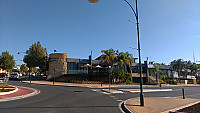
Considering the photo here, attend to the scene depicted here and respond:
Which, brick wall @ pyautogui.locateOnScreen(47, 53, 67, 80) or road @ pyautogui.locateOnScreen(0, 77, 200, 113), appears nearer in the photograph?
road @ pyautogui.locateOnScreen(0, 77, 200, 113)

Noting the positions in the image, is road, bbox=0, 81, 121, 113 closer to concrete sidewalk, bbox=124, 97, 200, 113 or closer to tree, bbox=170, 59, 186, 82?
concrete sidewalk, bbox=124, 97, 200, 113

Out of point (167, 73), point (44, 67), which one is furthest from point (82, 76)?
point (167, 73)

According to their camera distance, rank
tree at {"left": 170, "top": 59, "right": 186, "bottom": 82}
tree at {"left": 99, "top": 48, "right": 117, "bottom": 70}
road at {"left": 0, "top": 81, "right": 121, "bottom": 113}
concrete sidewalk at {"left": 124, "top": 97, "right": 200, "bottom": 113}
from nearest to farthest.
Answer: road at {"left": 0, "top": 81, "right": 121, "bottom": 113} < concrete sidewalk at {"left": 124, "top": 97, "right": 200, "bottom": 113} < tree at {"left": 99, "top": 48, "right": 117, "bottom": 70} < tree at {"left": 170, "top": 59, "right": 186, "bottom": 82}

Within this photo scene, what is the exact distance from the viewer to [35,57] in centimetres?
3594

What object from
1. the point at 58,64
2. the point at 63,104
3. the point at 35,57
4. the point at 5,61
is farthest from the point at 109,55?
the point at 5,61

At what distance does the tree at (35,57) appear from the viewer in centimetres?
3575

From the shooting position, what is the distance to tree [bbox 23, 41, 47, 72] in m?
35.8

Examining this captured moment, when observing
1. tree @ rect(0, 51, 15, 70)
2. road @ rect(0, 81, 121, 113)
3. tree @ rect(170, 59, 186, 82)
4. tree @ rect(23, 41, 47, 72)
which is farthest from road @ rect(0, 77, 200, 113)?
tree @ rect(170, 59, 186, 82)

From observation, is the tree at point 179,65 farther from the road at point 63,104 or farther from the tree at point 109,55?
the road at point 63,104

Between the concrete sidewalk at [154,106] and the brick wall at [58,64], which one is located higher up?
the brick wall at [58,64]

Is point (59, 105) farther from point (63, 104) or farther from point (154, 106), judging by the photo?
point (154, 106)

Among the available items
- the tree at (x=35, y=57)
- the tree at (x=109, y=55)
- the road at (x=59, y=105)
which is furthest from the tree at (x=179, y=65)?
the road at (x=59, y=105)

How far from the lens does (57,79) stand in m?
32.9

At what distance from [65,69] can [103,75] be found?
9.05 meters
